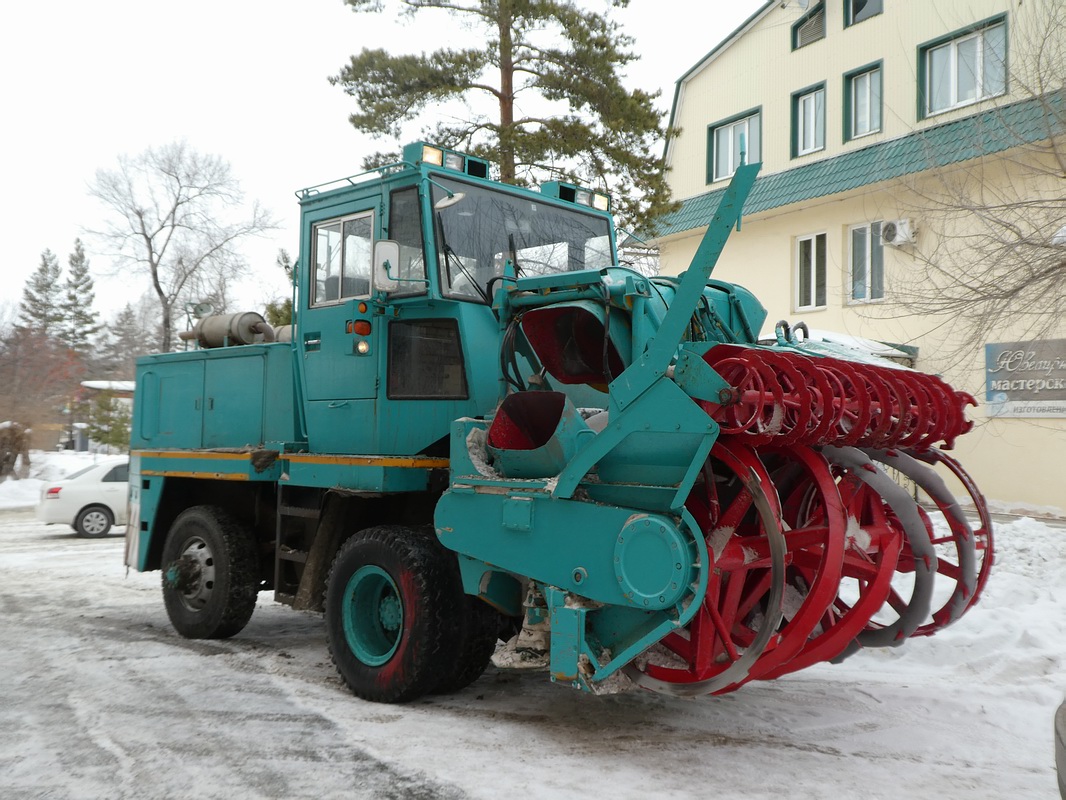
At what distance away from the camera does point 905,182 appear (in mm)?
9609

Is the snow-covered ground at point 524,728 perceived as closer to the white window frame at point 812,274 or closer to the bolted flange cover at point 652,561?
the bolted flange cover at point 652,561

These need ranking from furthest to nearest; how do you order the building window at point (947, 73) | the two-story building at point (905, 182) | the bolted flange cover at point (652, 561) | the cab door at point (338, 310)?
the building window at point (947, 73)
the two-story building at point (905, 182)
the cab door at point (338, 310)
the bolted flange cover at point (652, 561)

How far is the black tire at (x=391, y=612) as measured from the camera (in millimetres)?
5430

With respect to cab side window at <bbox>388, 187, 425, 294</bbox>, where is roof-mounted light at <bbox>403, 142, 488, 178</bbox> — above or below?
above

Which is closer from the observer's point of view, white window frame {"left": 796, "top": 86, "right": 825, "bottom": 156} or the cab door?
the cab door

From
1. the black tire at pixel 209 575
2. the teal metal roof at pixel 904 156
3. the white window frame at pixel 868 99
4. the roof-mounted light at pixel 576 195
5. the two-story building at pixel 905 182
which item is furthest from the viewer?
the white window frame at pixel 868 99

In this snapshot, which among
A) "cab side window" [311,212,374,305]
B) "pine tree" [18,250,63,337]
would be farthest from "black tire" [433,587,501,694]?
"pine tree" [18,250,63,337]

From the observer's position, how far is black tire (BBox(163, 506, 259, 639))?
24.3 ft

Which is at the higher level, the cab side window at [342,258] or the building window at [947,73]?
the building window at [947,73]

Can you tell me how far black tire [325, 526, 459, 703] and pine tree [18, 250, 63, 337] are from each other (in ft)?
225

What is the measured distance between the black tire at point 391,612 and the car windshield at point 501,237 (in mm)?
1614

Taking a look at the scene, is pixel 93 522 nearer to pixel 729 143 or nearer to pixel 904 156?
pixel 729 143

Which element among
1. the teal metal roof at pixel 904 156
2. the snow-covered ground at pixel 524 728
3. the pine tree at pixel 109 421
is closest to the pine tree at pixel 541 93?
the teal metal roof at pixel 904 156

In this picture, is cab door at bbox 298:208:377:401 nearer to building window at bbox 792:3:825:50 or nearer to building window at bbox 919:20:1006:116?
building window at bbox 919:20:1006:116
